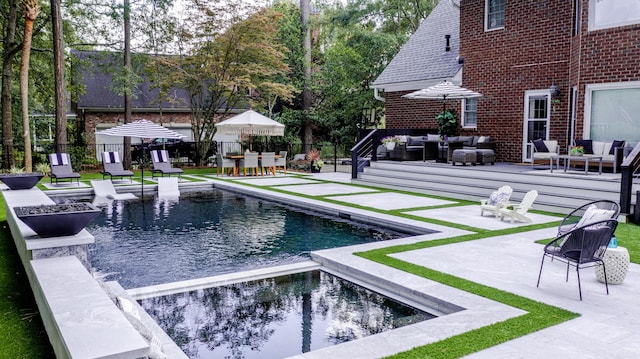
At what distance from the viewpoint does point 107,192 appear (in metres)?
14.3

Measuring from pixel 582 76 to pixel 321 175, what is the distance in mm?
9896

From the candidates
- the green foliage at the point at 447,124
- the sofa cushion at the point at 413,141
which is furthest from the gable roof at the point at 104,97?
the green foliage at the point at 447,124

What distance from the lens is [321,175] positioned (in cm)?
1988

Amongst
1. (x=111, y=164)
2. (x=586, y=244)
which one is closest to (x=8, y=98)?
(x=111, y=164)

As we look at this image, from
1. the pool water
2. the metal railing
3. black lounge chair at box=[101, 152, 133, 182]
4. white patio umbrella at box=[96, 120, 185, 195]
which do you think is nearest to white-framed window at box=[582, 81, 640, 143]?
the metal railing

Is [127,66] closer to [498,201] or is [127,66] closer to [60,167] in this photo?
[60,167]

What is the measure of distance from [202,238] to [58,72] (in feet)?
42.0

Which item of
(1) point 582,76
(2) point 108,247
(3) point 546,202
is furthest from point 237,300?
(1) point 582,76

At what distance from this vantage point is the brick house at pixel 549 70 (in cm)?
1207

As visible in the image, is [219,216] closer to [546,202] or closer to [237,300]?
[237,300]

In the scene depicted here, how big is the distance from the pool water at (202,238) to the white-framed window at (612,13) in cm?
767

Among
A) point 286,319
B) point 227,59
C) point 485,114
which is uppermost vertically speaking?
point 227,59

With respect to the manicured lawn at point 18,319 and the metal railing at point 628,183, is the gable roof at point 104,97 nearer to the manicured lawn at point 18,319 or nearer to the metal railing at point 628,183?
the manicured lawn at point 18,319

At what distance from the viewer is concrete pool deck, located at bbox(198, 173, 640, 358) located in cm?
404
